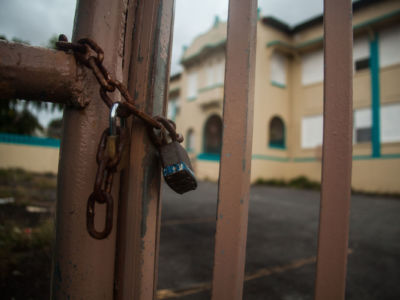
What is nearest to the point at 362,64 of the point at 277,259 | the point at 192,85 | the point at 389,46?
the point at 389,46

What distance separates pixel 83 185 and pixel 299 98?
12.2 m

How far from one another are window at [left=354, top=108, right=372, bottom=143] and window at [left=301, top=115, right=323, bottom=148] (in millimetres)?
1289

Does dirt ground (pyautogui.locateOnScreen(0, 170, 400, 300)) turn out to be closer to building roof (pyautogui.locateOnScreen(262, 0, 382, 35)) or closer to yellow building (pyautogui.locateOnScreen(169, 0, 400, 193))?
yellow building (pyautogui.locateOnScreen(169, 0, 400, 193))

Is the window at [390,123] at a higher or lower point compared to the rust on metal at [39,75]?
higher

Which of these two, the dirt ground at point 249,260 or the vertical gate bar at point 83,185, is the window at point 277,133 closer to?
the dirt ground at point 249,260

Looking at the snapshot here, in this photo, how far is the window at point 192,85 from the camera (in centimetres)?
1432

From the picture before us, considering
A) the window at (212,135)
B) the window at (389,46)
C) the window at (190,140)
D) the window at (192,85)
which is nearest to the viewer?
the window at (389,46)

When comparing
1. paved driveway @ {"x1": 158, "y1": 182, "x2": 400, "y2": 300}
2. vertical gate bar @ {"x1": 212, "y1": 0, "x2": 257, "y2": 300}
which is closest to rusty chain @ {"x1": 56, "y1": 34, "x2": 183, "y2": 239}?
vertical gate bar @ {"x1": 212, "y1": 0, "x2": 257, "y2": 300}

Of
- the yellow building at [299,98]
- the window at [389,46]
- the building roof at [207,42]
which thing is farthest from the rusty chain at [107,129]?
the building roof at [207,42]

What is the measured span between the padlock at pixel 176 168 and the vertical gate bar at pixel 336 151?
282 millimetres

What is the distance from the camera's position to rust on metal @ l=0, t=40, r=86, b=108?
470 mm

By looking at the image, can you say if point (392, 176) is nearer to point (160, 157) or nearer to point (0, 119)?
point (160, 157)

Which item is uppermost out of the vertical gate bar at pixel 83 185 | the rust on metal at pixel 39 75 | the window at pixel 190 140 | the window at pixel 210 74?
the window at pixel 210 74

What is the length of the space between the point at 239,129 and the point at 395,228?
4.06m
